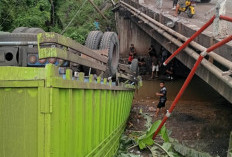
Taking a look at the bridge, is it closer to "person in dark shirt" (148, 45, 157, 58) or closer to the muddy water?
"person in dark shirt" (148, 45, 157, 58)

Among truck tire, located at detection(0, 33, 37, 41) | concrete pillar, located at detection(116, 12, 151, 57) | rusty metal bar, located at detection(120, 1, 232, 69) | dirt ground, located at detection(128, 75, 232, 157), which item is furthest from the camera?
concrete pillar, located at detection(116, 12, 151, 57)

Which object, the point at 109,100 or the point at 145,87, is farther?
the point at 145,87

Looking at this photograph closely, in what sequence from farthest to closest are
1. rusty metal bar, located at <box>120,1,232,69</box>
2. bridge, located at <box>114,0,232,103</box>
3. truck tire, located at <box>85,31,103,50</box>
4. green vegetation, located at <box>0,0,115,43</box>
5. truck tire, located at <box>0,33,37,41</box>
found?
green vegetation, located at <box>0,0,115,43</box> < truck tire, located at <box>85,31,103,50</box> < bridge, located at <box>114,0,232,103</box> < rusty metal bar, located at <box>120,1,232,69</box> < truck tire, located at <box>0,33,37,41</box>

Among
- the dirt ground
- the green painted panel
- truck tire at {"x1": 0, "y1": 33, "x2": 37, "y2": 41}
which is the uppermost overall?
truck tire at {"x1": 0, "y1": 33, "x2": 37, "y2": 41}

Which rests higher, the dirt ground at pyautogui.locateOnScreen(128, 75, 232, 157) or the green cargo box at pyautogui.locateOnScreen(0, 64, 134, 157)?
the green cargo box at pyautogui.locateOnScreen(0, 64, 134, 157)

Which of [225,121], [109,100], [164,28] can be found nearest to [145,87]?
[164,28]

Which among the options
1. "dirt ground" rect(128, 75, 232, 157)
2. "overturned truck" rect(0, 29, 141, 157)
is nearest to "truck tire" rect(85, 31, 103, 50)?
"dirt ground" rect(128, 75, 232, 157)

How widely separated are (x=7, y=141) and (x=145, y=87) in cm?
1151

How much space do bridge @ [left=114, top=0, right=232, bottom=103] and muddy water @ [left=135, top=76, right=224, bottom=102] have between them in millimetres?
2569

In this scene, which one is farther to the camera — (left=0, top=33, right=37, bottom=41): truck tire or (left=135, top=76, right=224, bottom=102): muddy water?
(left=135, top=76, right=224, bottom=102): muddy water

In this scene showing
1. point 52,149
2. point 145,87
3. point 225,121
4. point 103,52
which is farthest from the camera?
point 145,87

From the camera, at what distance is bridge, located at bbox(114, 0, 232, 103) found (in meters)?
5.09

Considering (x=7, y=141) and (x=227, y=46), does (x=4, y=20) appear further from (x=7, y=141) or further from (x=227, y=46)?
(x=7, y=141)

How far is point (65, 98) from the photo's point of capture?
243 centimetres
